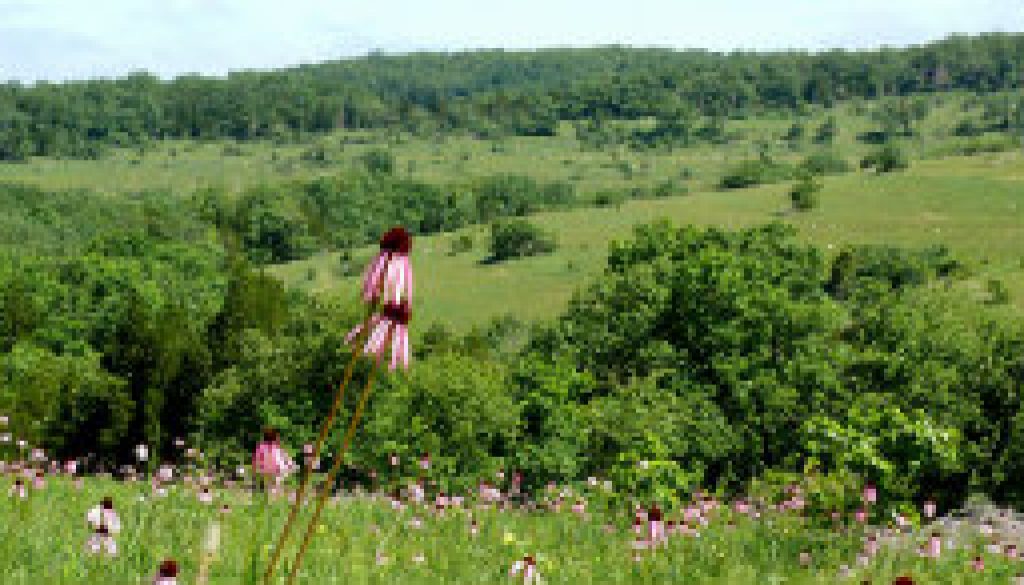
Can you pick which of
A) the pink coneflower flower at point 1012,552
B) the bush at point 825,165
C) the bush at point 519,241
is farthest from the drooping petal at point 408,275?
the bush at point 825,165

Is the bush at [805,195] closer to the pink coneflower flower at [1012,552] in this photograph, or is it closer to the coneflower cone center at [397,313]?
the pink coneflower flower at [1012,552]

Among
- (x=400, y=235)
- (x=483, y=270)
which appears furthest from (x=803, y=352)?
(x=483, y=270)

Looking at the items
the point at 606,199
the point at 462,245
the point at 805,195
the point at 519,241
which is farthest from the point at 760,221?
the point at 606,199

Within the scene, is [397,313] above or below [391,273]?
below

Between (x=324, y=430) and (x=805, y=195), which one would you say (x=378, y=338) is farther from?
(x=805, y=195)

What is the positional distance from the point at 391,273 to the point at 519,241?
128822 mm

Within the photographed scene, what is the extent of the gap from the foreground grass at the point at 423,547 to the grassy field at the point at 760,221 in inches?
3515

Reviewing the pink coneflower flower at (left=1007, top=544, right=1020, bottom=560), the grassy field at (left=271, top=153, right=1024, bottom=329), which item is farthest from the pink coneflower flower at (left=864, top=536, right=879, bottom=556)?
the grassy field at (left=271, top=153, right=1024, bottom=329)

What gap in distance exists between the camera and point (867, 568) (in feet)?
34.4

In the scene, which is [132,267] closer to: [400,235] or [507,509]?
[507,509]

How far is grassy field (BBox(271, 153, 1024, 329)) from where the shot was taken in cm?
11281

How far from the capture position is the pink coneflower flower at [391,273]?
130 inches

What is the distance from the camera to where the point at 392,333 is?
3348 mm

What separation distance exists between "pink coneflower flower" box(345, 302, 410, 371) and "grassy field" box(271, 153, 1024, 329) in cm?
9813
